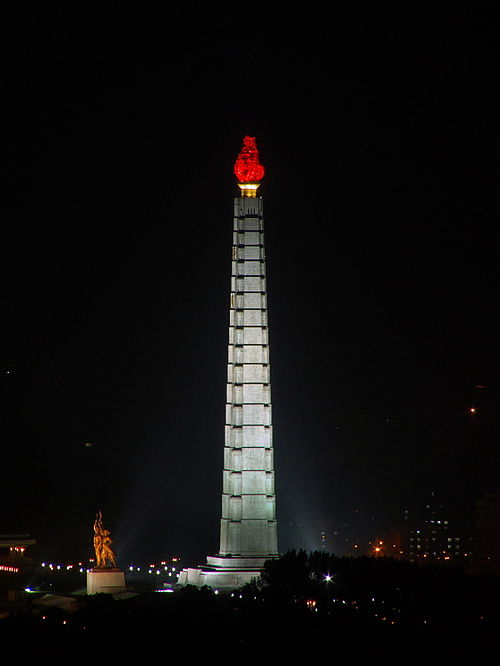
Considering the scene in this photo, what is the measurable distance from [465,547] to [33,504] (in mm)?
39637

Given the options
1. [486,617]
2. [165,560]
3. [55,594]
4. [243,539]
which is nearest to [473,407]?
[165,560]

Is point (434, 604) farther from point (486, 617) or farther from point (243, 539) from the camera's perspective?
point (243, 539)

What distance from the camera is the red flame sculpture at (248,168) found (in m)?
62.0

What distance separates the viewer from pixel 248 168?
203ft

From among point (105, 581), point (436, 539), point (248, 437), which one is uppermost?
point (436, 539)

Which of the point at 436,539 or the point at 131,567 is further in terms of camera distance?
the point at 436,539

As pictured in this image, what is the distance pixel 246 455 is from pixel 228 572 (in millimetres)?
4735

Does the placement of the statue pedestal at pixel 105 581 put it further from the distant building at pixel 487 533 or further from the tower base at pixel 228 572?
the distant building at pixel 487 533

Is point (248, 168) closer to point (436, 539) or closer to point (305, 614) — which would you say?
point (305, 614)

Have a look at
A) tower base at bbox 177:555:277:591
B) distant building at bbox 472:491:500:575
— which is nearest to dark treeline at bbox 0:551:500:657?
tower base at bbox 177:555:277:591

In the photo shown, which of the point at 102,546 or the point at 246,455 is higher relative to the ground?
the point at 246,455

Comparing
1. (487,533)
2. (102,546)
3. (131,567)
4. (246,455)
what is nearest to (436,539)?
(487,533)

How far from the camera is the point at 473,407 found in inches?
3095

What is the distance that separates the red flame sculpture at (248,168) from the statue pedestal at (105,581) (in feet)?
56.6
